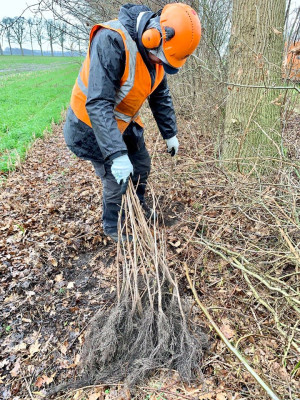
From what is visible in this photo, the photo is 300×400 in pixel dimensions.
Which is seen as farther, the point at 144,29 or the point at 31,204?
the point at 31,204

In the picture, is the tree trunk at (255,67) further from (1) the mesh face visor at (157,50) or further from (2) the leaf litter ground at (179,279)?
(1) the mesh face visor at (157,50)

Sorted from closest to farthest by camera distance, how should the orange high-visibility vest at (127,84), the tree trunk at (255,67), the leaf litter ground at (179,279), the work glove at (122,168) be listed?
the leaf litter ground at (179,279) → the orange high-visibility vest at (127,84) → the work glove at (122,168) → the tree trunk at (255,67)

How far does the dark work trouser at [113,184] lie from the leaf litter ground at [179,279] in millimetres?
249

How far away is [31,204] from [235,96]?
120 inches

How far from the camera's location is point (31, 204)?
13.1 feet

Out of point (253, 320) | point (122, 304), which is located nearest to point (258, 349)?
point (253, 320)

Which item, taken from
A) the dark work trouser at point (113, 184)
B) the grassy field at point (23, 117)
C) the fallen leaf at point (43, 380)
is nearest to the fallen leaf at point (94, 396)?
the fallen leaf at point (43, 380)

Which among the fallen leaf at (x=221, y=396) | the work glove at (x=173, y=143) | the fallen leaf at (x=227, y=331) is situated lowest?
the fallen leaf at (x=221, y=396)

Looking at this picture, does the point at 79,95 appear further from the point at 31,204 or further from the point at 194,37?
the point at 31,204

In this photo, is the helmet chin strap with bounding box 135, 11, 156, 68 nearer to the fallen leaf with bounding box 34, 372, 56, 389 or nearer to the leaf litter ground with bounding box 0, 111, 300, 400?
the leaf litter ground with bounding box 0, 111, 300, 400

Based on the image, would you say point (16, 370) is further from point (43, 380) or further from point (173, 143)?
point (173, 143)

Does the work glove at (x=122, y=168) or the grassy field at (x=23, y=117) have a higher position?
the work glove at (x=122, y=168)

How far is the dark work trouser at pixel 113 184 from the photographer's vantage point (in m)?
2.67

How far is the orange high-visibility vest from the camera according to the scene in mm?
2086
